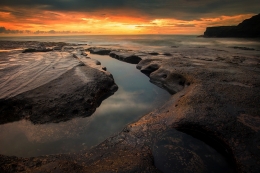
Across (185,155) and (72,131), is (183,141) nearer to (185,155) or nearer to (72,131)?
(185,155)

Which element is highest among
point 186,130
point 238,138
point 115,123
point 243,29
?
point 243,29

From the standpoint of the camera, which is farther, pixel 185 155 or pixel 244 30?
pixel 244 30

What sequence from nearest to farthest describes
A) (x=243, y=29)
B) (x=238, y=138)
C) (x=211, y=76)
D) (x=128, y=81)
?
(x=238, y=138)
(x=211, y=76)
(x=128, y=81)
(x=243, y=29)

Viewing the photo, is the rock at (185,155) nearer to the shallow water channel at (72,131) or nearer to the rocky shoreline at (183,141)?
the rocky shoreline at (183,141)

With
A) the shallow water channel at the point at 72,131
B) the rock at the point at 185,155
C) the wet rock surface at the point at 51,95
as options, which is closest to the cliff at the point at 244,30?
the shallow water channel at the point at 72,131

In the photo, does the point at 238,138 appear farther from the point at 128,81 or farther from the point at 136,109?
the point at 128,81

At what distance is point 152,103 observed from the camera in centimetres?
591

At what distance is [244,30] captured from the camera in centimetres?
5788

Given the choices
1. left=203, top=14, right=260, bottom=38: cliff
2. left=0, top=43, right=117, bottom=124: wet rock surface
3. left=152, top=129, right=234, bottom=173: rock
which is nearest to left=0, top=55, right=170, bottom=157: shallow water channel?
left=0, top=43, right=117, bottom=124: wet rock surface

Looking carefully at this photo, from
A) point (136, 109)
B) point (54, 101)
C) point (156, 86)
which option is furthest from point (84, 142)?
point (156, 86)

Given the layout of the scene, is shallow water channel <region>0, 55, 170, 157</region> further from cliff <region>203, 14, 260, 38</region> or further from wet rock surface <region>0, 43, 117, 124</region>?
cliff <region>203, 14, 260, 38</region>

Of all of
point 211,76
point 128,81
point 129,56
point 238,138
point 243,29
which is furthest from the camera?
point 243,29

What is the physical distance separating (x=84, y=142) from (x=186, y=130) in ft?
7.96

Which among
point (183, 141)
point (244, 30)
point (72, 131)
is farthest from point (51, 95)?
point (244, 30)
